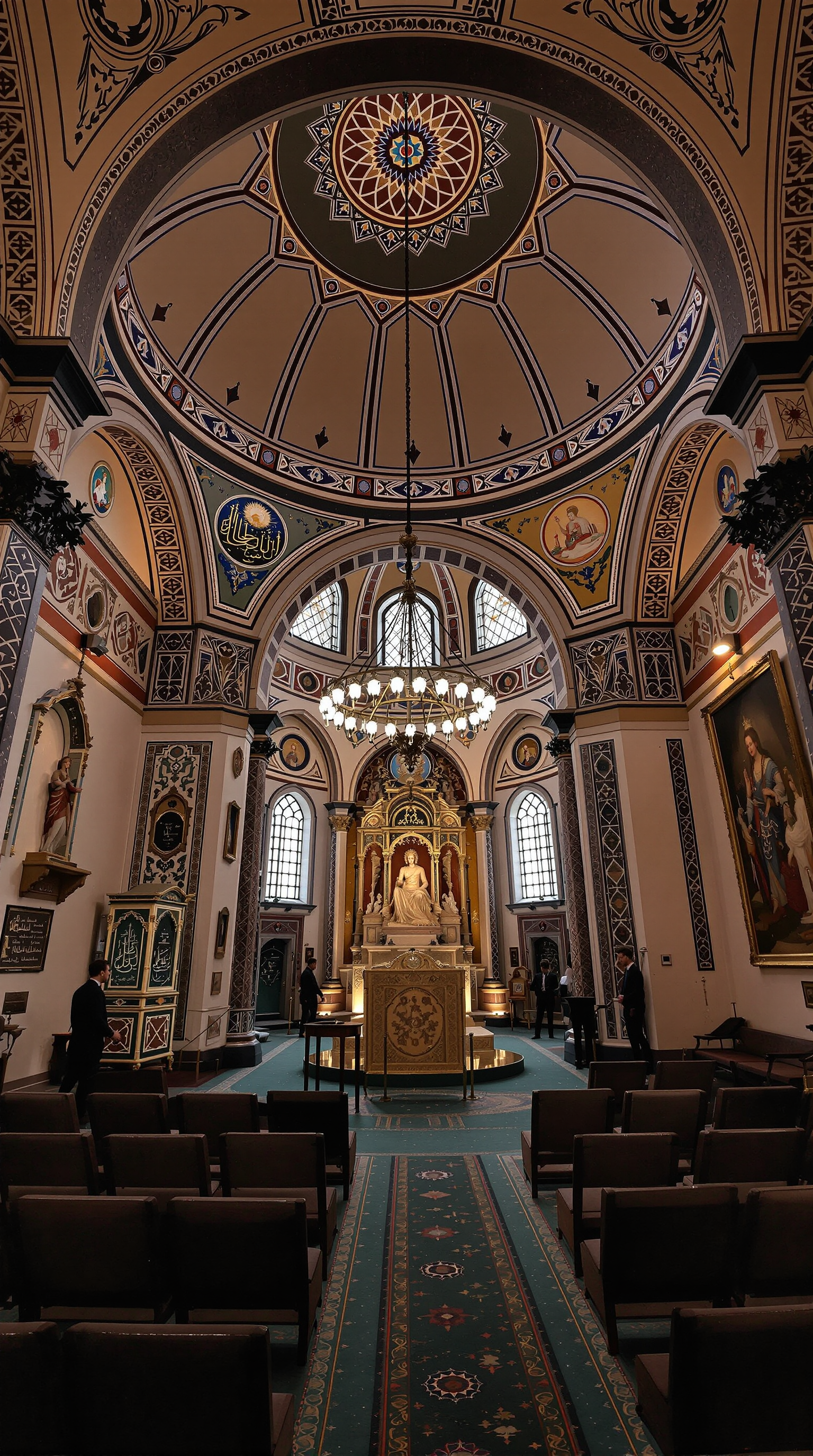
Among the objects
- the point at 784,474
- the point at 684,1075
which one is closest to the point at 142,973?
the point at 684,1075

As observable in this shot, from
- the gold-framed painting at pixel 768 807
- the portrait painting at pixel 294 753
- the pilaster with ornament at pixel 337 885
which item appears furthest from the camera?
the portrait painting at pixel 294 753

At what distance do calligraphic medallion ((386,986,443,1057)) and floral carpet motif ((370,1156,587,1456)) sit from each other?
177 inches

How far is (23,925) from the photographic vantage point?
319 inches

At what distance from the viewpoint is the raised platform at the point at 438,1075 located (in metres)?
9.45

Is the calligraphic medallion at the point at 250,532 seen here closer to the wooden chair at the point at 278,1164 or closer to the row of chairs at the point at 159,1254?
the wooden chair at the point at 278,1164

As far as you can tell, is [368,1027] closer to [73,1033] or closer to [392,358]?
[73,1033]

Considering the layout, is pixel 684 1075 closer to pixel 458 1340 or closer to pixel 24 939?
pixel 458 1340

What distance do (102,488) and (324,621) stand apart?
10685mm

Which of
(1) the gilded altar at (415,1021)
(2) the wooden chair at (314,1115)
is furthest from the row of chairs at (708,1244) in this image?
(1) the gilded altar at (415,1021)

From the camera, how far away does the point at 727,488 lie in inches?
415

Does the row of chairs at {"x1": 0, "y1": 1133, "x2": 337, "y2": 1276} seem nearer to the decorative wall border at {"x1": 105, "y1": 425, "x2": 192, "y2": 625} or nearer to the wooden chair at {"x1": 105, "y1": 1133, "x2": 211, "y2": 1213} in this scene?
the wooden chair at {"x1": 105, "y1": 1133, "x2": 211, "y2": 1213}

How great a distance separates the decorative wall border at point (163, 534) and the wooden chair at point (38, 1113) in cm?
888

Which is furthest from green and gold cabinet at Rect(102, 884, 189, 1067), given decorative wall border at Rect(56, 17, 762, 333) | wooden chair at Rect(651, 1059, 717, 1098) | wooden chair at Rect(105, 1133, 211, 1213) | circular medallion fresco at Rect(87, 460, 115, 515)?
decorative wall border at Rect(56, 17, 762, 333)

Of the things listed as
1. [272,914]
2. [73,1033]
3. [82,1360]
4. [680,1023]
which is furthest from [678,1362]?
[272,914]
